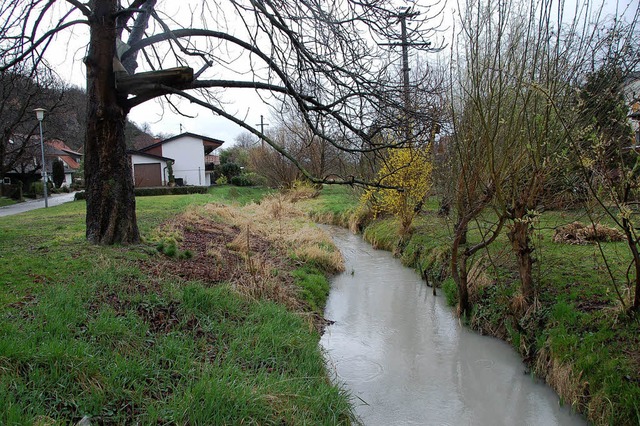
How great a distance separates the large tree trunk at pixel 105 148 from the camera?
7.00 m

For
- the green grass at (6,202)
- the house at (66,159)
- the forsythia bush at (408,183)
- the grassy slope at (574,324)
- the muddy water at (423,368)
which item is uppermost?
the house at (66,159)

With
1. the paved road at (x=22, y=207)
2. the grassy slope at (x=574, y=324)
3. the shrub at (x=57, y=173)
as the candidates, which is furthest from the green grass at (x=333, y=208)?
the shrub at (x=57, y=173)

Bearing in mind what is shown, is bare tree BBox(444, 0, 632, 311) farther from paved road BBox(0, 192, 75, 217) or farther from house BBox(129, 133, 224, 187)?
house BBox(129, 133, 224, 187)

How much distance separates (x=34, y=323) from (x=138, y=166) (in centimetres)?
3518

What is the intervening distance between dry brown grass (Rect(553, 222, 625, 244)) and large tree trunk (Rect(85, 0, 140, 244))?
792 cm

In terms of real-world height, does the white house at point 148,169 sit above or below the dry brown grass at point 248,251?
above

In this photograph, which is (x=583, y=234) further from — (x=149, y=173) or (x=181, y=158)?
(x=181, y=158)

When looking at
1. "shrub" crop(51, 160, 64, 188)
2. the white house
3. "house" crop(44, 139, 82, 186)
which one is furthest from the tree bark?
"house" crop(44, 139, 82, 186)

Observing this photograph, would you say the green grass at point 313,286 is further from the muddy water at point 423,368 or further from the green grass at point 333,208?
the green grass at point 333,208

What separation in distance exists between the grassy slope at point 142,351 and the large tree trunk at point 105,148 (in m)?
1.07

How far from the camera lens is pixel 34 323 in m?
3.91

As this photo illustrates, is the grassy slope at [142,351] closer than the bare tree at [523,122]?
Yes

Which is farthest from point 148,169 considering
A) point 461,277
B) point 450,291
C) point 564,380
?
point 564,380

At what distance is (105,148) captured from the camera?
23.5 feet
